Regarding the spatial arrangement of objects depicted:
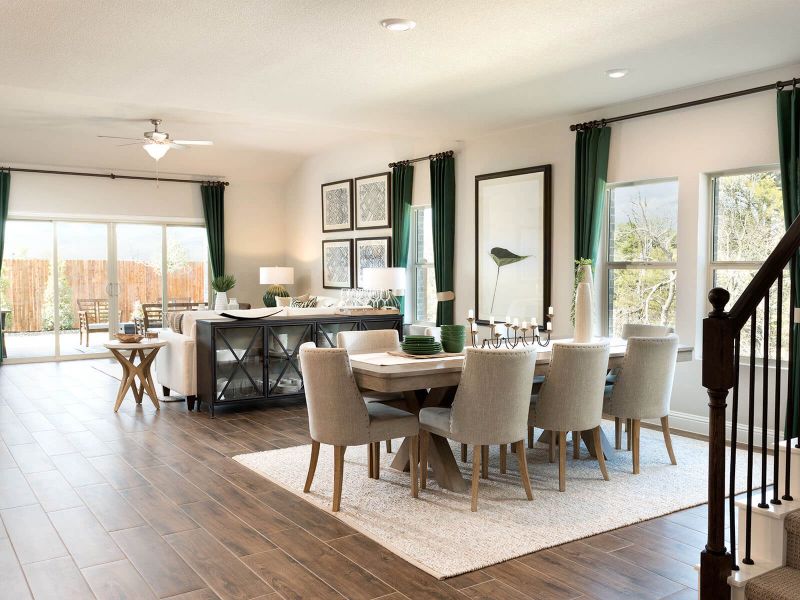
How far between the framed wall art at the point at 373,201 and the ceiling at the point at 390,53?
6.36 ft

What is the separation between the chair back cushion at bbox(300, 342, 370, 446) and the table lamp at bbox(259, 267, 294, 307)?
6.58m

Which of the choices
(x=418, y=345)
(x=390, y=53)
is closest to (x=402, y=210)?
(x=390, y=53)

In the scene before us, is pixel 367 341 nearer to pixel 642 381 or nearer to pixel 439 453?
pixel 439 453

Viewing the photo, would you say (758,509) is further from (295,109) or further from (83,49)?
(295,109)

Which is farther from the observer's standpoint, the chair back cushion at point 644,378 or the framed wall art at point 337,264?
the framed wall art at point 337,264

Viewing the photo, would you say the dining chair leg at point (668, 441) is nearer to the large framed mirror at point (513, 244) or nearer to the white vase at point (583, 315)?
the white vase at point (583, 315)

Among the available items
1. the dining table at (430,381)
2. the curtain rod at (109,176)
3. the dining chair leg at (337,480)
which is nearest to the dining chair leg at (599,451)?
the dining table at (430,381)

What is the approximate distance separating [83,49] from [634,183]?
4275 mm

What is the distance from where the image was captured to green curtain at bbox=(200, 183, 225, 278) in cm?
1085

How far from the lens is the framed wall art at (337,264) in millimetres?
9680

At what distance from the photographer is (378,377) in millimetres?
3760

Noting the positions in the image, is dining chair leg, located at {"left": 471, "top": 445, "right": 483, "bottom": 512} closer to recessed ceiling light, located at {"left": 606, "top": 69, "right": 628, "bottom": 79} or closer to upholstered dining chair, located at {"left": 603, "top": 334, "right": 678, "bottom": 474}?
upholstered dining chair, located at {"left": 603, "top": 334, "right": 678, "bottom": 474}

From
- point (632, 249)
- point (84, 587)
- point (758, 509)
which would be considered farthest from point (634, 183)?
point (84, 587)

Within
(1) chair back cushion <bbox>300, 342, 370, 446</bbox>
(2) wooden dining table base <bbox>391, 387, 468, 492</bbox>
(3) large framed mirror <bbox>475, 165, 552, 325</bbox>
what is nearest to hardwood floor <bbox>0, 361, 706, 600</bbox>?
(1) chair back cushion <bbox>300, 342, 370, 446</bbox>
